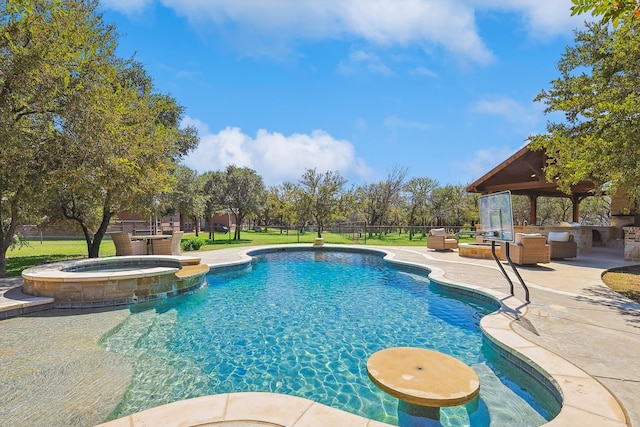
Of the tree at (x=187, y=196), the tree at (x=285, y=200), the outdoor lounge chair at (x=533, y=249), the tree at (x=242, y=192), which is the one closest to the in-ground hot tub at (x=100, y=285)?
the outdoor lounge chair at (x=533, y=249)

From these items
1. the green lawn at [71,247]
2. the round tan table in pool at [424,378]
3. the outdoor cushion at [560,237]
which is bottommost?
the round tan table in pool at [424,378]

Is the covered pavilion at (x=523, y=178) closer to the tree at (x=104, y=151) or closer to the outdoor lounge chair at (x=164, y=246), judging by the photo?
the tree at (x=104, y=151)

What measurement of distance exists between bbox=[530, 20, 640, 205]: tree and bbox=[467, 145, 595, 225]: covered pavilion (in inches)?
149

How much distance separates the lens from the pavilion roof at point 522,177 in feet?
46.1

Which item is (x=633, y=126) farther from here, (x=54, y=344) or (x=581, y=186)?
(x=581, y=186)

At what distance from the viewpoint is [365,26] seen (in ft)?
29.1

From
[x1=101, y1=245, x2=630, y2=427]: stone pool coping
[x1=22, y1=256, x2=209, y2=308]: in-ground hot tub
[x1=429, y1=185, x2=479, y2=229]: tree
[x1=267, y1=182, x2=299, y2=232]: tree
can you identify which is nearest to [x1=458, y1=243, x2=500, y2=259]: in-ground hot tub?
[x1=101, y1=245, x2=630, y2=427]: stone pool coping

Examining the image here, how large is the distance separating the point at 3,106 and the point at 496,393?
968cm

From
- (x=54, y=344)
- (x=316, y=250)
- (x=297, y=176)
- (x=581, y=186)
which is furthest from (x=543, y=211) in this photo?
(x=54, y=344)

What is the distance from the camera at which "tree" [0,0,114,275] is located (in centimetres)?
645

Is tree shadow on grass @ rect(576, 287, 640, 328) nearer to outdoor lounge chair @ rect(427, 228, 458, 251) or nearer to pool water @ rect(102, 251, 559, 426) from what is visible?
pool water @ rect(102, 251, 559, 426)

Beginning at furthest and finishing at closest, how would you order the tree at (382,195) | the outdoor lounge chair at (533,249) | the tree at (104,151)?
the tree at (382,195) < the outdoor lounge chair at (533,249) < the tree at (104,151)

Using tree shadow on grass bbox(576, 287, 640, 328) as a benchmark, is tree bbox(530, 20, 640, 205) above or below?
above

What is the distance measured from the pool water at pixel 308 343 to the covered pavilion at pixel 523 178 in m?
9.33
